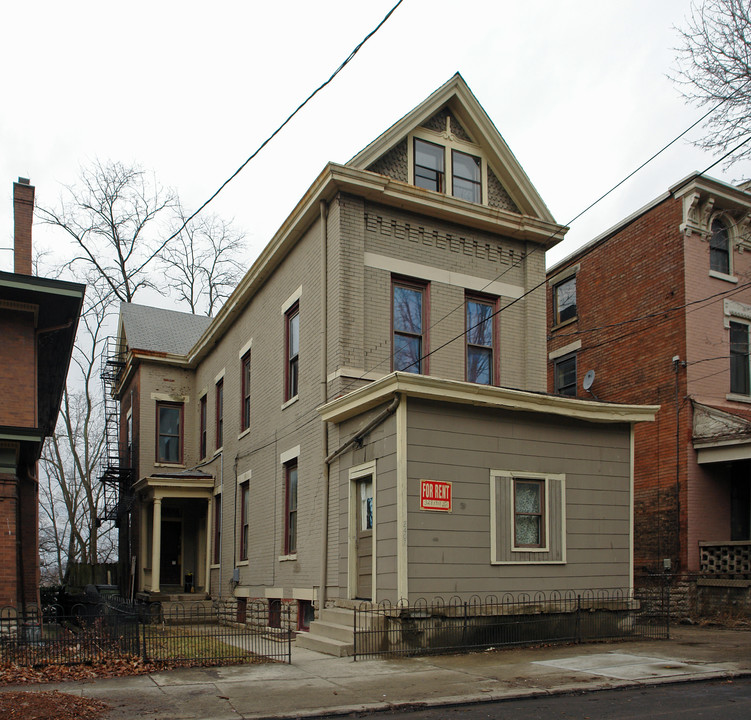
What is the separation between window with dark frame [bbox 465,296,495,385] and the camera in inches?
652

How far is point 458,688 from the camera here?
30.1 feet

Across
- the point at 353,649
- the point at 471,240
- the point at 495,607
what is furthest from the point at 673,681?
the point at 471,240

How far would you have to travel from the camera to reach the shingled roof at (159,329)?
29094 mm

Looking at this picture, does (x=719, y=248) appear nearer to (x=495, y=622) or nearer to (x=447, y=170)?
(x=447, y=170)

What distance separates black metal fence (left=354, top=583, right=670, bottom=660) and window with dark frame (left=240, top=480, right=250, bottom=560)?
7.70 metres

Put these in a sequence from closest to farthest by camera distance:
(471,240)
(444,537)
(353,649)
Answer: (353,649), (444,537), (471,240)

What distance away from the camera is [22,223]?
19.7 meters

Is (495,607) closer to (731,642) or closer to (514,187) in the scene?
(731,642)

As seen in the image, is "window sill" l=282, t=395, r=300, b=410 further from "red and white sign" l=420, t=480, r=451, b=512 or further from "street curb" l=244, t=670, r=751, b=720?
"street curb" l=244, t=670, r=751, b=720

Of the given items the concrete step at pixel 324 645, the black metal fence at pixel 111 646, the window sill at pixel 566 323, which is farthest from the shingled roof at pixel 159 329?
the black metal fence at pixel 111 646

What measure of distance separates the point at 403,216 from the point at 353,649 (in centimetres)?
856

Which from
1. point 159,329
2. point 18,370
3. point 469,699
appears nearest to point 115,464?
point 159,329

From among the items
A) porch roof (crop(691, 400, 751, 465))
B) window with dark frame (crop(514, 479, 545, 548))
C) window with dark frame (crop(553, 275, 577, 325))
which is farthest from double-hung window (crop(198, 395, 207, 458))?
porch roof (crop(691, 400, 751, 465))

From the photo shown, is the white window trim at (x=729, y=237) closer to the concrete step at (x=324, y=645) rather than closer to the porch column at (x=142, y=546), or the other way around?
the concrete step at (x=324, y=645)
